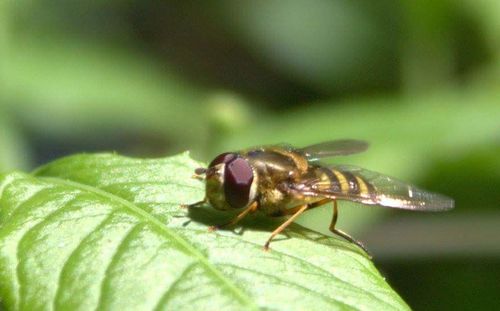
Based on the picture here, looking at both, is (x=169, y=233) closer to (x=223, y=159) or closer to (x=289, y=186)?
(x=223, y=159)

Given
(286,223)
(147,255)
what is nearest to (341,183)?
(286,223)

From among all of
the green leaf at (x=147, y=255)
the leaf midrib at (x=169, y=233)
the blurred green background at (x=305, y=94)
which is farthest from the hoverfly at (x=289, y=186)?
the blurred green background at (x=305, y=94)

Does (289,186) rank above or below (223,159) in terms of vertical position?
below

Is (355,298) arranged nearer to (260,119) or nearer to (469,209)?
(469,209)

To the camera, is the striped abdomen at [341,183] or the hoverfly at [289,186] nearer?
the hoverfly at [289,186]

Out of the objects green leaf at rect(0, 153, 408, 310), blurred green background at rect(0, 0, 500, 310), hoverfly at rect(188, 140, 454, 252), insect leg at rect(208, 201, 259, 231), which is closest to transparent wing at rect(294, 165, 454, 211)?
hoverfly at rect(188, 140, 454, 252)

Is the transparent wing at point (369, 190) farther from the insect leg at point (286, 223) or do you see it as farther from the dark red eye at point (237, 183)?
the dark red eye at point (237, 183)
